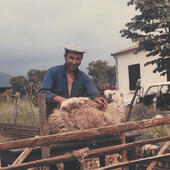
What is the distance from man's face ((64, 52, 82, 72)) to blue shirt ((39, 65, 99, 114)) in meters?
0.10

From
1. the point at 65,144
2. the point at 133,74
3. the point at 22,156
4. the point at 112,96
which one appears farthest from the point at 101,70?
the point at 22,156

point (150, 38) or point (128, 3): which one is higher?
point (128, 3)

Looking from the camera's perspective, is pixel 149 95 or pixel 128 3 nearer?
pixel 128 3

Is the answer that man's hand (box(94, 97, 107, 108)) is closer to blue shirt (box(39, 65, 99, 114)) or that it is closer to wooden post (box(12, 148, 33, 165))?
blue shirt (box(39, 65, 99, 114))

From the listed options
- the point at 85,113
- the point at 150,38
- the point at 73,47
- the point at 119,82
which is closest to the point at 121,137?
the point at 85,113

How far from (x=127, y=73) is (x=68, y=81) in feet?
54.8

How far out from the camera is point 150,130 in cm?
700

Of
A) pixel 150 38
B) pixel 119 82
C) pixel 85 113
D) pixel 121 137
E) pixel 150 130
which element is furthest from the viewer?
pixel 119 82

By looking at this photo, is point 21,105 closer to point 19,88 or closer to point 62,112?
point 62,112

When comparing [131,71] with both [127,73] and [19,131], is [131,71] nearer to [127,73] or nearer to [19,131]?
[127,73]

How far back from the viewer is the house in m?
18.3

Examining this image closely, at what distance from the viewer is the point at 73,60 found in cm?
336

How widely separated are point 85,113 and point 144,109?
756 centimetres

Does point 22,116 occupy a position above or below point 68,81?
below
